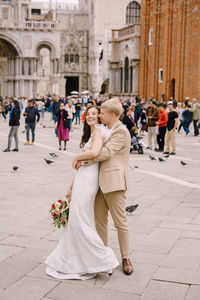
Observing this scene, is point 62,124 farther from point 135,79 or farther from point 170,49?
point 135,79

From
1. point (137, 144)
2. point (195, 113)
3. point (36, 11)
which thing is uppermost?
point (36, 11)

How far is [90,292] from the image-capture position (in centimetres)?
457

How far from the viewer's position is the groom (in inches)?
187

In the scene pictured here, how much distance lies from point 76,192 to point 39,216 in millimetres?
2779

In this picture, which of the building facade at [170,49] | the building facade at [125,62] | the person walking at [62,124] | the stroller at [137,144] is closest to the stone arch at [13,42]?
the building facade at [125,62]

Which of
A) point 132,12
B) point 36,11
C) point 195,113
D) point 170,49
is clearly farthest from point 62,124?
point 36,11

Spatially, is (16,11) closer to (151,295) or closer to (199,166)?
(199,166)

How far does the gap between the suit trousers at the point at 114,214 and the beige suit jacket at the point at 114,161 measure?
0.13m

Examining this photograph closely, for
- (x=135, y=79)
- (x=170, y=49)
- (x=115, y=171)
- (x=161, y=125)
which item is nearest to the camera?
(x=115, y=171)

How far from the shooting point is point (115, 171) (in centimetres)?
479

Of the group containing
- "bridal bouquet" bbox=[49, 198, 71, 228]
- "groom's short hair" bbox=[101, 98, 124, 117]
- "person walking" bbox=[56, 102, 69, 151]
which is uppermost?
"groom's short hair" bbox=[101, 98, 124, 117]

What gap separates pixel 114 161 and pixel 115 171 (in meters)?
0.11

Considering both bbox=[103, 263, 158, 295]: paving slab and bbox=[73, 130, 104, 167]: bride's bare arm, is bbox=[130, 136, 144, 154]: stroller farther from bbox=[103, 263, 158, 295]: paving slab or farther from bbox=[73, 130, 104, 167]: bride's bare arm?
bbox=[73, 130, 104, 167]: bride's bare arm

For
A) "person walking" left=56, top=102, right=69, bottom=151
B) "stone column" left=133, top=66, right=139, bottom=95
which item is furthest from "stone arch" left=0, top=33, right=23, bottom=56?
"person walking" left=56, top=102, right=69, bottom=151
